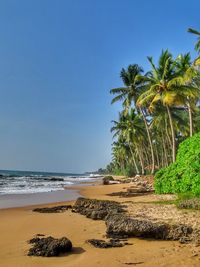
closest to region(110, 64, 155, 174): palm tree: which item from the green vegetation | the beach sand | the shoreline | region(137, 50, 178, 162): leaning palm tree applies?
the green vegetation

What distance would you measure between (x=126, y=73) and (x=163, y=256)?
113 feet

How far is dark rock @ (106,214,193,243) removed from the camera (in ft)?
19.5

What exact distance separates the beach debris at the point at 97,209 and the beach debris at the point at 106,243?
2344 millimetres

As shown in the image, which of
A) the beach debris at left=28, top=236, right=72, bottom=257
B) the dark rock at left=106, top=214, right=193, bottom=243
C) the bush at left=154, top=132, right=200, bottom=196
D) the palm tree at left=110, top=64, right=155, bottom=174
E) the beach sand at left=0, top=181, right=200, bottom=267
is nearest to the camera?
the beach sand at left=0, top=181, right=200, bottom=267

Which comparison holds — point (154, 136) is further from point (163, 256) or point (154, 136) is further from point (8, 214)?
point (163, 256)

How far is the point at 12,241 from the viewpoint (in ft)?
21.9

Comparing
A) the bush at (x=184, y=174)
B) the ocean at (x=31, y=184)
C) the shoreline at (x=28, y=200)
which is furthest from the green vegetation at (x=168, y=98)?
the ocean at (x=31, y=184)

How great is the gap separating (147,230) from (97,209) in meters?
3.94

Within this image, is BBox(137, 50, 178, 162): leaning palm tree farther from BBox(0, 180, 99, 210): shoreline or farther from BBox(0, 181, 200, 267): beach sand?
BBox(0, 181, 200, 267): beach sand

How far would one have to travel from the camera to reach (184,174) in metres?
13.6

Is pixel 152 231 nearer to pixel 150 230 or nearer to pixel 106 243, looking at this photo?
pixel 150 230

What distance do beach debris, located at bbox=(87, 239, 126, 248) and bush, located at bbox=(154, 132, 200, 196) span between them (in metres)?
7.09

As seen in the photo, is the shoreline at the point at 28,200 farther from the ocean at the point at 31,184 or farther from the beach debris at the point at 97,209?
the beach debris at the point at 97,209

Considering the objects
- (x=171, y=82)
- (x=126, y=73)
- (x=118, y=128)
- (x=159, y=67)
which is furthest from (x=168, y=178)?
(x=118, y=128)
